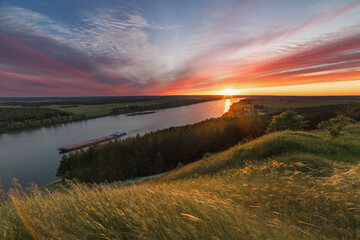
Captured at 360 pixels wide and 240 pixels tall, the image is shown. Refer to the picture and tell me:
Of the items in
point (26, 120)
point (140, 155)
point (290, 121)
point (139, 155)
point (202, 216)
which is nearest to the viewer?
point (202, 216)

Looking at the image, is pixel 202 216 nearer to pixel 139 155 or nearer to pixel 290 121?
pixel 290 121

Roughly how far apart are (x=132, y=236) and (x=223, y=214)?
1385mm

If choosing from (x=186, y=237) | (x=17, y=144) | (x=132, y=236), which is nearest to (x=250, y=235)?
(x=186, y=237)

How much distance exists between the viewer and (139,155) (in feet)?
121

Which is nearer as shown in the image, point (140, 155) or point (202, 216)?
point (202, 216)

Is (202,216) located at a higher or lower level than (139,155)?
higher

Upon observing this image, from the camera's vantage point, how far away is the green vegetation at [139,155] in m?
34.8

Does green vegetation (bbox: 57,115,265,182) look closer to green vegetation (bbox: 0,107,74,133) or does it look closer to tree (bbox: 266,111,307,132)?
tree (bbox: 266,111,307,132)

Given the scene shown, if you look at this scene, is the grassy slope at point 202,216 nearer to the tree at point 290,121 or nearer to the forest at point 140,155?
the tree at point 290,121

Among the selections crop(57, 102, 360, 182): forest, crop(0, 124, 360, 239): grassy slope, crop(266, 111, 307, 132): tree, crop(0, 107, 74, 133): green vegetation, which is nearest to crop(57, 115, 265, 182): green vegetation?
crop(57, 102, 360, 182): forest

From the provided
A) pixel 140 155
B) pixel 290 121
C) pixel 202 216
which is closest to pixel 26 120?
pixel 140 155

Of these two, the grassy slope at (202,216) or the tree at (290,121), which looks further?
the tree at (290,121)

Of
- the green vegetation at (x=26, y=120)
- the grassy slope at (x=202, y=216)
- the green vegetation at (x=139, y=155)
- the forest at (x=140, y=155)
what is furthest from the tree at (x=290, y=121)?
the green vegetation at (x=26, y=120)

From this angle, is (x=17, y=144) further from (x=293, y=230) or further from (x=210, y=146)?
(x=293, y=230)
